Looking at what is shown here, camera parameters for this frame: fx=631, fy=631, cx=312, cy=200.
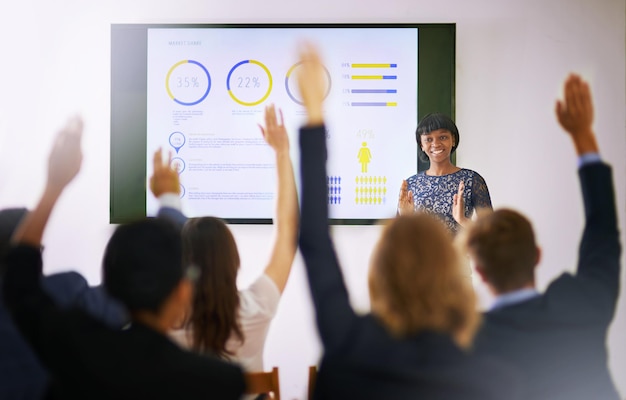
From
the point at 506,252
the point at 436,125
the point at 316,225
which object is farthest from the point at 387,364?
the point at 436,125

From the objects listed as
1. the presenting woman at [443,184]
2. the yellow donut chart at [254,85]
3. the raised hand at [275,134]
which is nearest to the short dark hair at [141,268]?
the raised hand at [275,134]

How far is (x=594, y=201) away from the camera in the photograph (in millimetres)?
1473

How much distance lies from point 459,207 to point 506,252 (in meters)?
1.88

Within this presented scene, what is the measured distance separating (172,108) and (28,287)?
8.71 feet

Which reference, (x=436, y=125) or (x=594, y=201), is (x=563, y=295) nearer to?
(x=594, y=201)

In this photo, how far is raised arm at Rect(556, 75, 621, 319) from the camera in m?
1.46

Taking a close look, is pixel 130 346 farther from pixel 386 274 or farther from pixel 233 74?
pixel 233 74

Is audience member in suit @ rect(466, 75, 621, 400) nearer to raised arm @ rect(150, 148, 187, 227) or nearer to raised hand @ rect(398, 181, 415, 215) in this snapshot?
raised arm @ rect(150, 148, 187, 227)

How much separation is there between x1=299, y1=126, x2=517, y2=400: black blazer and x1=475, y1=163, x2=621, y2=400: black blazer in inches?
5.7

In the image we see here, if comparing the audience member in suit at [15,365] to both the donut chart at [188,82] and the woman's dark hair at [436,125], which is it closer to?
the donut chart at [188,82]

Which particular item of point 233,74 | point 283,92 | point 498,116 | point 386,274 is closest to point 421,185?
point 498,116

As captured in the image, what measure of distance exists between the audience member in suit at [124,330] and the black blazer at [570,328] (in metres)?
0.61

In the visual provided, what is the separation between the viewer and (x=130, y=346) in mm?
1204

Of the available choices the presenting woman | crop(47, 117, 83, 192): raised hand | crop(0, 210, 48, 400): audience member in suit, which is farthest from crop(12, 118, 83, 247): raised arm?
the presenting woman
